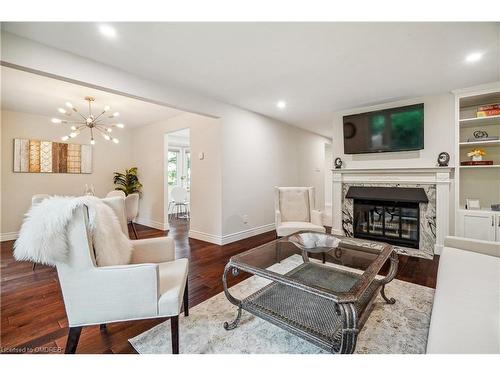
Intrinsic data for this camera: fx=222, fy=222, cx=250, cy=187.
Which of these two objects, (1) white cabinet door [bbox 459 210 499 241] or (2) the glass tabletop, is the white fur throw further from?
(1) white cabinet door [bbox 459 210 499 241]

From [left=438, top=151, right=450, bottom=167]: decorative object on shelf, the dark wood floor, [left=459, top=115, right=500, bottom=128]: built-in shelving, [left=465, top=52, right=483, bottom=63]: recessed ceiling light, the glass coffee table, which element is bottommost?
the dark wood floor

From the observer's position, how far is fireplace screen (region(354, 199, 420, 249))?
11.0 ft

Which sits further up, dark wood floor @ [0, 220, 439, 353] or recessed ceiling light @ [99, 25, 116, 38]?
recessed ceiling light @ [99, 25, 116, 38]

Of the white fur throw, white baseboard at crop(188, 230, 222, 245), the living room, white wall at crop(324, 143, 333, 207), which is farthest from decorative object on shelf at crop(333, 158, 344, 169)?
the white fur throw

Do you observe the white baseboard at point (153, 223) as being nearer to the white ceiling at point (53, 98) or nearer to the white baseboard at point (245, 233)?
the white baseboard at point (245, 233)

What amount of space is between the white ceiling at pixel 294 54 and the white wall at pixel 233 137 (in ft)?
0.41

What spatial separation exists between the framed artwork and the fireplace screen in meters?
5.57

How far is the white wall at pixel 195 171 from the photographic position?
3.69m

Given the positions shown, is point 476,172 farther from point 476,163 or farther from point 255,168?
point 255,168

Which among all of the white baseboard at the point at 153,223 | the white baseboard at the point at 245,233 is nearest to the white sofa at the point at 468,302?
the white baseboard at the point at 245,233

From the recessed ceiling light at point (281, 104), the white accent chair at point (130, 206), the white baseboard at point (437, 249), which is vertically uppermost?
the recessed ceiling light at point (281, 104)

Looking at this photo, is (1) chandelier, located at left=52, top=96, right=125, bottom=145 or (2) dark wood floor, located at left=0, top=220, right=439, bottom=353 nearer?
(2) dark wood floor, located at left=0, top=220, right=439, bottom=353
